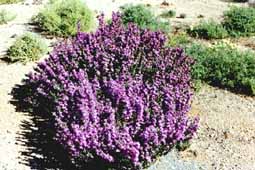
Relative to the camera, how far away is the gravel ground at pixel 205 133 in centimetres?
764

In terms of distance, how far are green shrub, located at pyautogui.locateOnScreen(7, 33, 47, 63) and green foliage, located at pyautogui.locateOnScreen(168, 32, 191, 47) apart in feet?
7.06

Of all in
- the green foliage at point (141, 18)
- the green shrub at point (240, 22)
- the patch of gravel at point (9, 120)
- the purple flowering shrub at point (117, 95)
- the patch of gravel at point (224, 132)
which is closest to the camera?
the purple flowering shrub at point (117, 95)

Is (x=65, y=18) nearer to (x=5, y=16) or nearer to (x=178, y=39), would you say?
(x=5, y=16)

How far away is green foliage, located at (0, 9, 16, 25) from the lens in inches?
484

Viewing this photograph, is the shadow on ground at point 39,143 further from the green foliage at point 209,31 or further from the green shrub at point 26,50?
the green foliage at point 209,31

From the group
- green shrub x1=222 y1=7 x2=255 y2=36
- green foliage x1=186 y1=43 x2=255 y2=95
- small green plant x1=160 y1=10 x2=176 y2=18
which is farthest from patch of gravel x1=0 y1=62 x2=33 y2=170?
green shrub x1=222 y1=7 x2=255 y2=36

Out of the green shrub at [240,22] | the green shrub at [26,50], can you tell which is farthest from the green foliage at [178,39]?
the green shrub at [26,50]

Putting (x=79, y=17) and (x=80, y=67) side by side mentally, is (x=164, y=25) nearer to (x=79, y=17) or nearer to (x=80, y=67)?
(x=79, y=17)

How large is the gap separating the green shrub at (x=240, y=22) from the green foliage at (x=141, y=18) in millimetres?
1183

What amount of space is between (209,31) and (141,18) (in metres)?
1.27

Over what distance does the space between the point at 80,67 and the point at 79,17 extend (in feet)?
9.50

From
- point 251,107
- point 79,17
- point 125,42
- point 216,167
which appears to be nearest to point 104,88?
point 125,42

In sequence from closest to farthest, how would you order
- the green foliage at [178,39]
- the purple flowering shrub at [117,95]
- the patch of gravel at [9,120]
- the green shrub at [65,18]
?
the purple flowering shrub at [117,95] → the patch of gravel at [9,120] → the green foliage at [178,39] → the green shrub at [65,18]

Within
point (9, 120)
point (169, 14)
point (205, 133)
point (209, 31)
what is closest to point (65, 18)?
point (169, 14)
